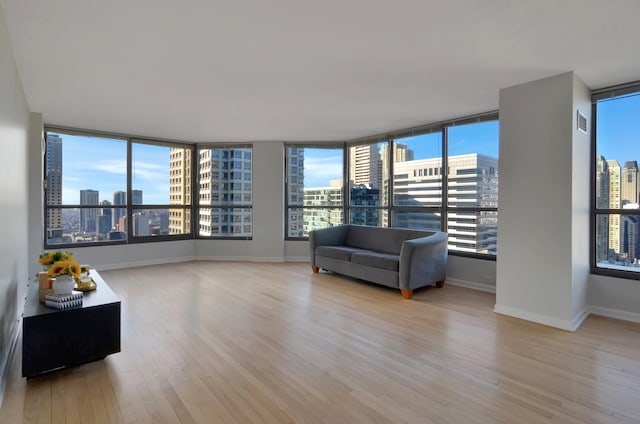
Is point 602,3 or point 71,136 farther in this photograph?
point 71,136

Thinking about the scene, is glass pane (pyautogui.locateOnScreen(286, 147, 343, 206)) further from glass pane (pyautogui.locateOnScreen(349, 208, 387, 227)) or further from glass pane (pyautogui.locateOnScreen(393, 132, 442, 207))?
glass pane (pyautogui.locateOnScreen(393, 132, 442, 207))

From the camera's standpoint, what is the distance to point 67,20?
7.89 feet

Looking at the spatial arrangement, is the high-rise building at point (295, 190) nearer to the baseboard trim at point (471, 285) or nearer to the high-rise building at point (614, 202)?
the baseboard trim at point (471, 285)

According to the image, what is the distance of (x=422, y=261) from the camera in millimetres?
4426

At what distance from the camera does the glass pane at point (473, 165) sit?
15.6 feet

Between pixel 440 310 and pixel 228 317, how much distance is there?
2.38 m

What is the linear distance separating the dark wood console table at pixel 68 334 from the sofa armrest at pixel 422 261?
3.17 m

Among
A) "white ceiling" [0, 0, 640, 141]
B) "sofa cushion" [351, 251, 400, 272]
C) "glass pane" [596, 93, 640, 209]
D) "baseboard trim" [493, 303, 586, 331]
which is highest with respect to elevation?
"white ceiling" [0, 0, 640, 141]

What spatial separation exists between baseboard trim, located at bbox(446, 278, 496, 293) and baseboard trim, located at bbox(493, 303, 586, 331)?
88cm

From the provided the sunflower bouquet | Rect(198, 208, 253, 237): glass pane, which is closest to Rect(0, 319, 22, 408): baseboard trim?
the sunflower bouquet

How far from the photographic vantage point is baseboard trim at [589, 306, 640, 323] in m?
3.49

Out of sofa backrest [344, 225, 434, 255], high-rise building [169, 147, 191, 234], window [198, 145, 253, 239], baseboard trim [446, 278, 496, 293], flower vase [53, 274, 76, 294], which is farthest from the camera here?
window [198, 145, 253, 239]


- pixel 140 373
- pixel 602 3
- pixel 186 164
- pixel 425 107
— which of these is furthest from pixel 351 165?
pixel 140 373

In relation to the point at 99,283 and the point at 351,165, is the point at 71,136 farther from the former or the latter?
the point at 351,165
